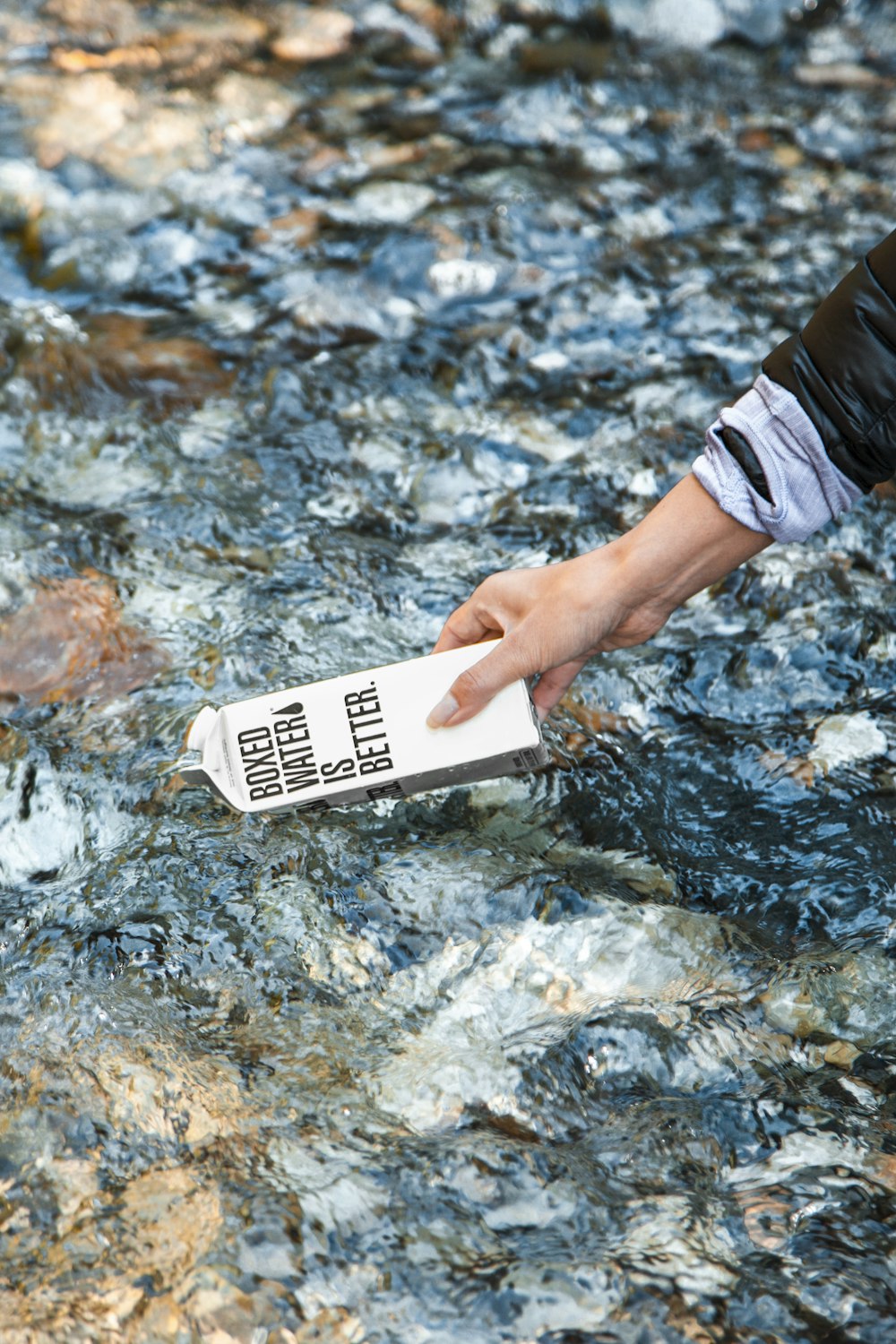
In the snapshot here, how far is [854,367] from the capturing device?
1898 millimetres

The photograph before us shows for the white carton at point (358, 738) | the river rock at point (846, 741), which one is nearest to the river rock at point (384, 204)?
the river rock at point (846, 741)

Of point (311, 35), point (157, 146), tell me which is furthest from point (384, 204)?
point (311, 35)

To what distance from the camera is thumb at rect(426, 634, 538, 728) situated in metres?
2.00

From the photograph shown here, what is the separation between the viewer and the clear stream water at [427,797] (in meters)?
1.71

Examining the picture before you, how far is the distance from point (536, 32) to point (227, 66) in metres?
1.70

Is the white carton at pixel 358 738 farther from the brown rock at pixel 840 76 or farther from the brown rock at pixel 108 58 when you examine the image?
the brown rock at pixel 840 76

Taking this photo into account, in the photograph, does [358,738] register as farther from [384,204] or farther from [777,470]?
[384,204]

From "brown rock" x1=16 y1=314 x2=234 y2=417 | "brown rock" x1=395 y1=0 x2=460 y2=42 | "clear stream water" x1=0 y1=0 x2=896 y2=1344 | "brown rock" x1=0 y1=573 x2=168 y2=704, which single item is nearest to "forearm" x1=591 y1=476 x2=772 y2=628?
"clear stream water" x1=0 y1=0 x2=896 y2=1344

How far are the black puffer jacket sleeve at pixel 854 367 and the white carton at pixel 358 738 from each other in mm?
718

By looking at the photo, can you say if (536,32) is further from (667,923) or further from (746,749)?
(667,923)

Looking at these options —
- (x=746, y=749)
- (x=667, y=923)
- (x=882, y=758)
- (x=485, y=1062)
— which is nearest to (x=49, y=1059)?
(x=485, y=1062)

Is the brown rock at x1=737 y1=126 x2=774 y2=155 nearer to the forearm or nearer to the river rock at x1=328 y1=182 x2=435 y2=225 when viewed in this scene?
the river rock at x1=328 y1=182 x2=435 y2=225

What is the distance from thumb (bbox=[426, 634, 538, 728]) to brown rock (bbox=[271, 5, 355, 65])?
4.99 metres

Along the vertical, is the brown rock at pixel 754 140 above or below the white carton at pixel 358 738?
above
